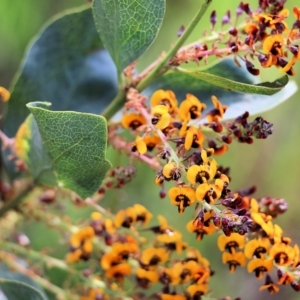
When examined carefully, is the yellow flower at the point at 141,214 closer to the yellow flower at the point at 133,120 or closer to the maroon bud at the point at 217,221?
the yellow flower at the point at 133,120

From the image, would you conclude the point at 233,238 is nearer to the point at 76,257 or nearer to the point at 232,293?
the point at 76,257

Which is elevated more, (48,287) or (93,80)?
(93,80)

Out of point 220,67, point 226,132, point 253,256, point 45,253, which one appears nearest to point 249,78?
point 220,67

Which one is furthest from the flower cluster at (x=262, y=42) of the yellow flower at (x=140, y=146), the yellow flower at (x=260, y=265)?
the yellow flower at (x=260, y=265)

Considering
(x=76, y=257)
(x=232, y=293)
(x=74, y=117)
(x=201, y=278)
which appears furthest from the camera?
(x=232, y=293)

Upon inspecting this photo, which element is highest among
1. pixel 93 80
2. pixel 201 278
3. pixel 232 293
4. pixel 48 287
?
pixel 93 80

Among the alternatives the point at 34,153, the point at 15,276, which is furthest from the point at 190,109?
the point at 15,276

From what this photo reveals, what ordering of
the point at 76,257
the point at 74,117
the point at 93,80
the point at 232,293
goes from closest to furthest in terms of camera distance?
the point at 74,117
the point at 76,257
the point at 93,80
the point at 232,293
